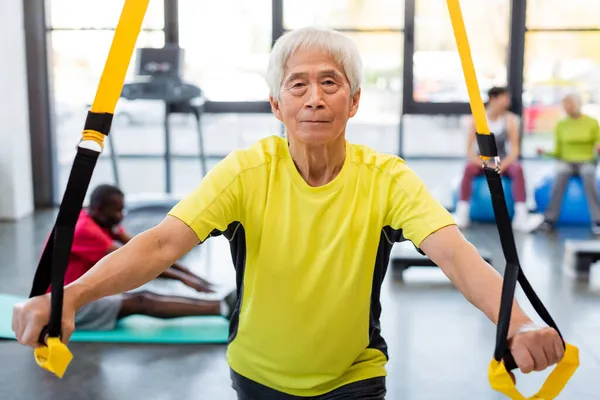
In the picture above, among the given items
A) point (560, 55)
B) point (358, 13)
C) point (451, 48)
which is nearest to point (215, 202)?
point (358, 13)

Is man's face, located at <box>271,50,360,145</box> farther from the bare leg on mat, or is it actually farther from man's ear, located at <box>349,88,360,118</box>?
the bare leg on mat

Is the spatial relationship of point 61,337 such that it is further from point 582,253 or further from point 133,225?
point 133,225

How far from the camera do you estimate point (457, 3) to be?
1.40 meters

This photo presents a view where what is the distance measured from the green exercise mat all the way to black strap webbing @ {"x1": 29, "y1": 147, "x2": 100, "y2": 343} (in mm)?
2303

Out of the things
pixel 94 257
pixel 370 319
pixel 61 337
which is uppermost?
pixel 61 337

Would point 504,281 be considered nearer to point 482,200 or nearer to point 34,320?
point 34,320

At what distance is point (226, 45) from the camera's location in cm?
707

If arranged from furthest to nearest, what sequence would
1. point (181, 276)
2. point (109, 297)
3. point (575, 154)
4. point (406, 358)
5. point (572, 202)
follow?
point (572, 202) → point (575, 154) → point (181, 276) → point (109, 297) → point (406, 358)

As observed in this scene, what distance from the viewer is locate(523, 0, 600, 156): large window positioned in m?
6.87

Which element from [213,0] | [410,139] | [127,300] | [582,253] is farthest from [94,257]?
[410,139]

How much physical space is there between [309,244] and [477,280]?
0.35 m

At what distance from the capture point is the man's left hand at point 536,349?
118 cm

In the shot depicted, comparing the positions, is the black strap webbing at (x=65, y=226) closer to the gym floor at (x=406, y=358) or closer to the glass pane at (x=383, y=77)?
the gym floor at (x=406, y=358)

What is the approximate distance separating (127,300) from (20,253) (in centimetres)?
205
